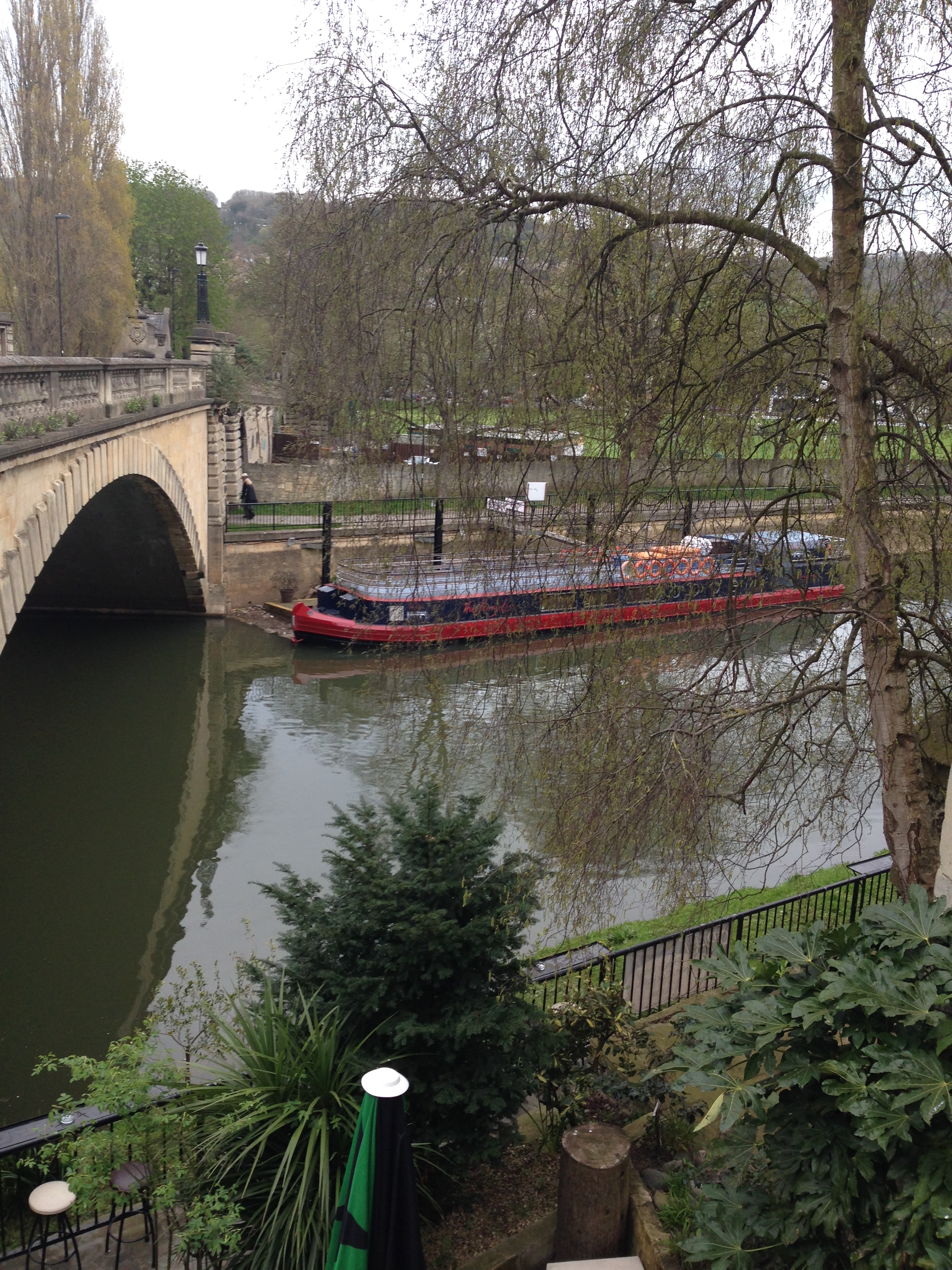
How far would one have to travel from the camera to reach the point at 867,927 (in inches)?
154

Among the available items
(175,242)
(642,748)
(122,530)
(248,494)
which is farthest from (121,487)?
(175,242)

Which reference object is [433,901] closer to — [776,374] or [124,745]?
[776,374]

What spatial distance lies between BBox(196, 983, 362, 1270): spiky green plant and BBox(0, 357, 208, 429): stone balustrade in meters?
7.63

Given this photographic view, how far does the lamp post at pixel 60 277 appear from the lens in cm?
2638

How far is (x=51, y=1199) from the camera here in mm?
4848

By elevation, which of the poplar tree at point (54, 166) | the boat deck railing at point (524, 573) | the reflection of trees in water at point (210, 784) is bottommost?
the reflection of trees in water at point (210, 784)

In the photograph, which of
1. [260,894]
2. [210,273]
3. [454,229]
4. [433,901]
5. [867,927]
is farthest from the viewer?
[210,273]

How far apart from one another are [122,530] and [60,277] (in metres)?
7.96

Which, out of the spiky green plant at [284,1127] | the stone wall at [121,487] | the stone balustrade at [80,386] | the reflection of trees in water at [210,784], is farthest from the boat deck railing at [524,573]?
the reflection of trees in water at [210,784]

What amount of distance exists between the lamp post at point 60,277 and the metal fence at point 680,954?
21.1 metres

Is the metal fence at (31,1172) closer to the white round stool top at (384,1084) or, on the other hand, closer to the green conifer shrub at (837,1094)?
the white round stool top at (384,1084)

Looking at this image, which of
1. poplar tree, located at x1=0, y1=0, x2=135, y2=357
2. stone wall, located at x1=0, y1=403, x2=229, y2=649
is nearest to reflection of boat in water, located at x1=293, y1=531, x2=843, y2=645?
stone wall, located at x1=0, y1=403, x2=229, y2=649

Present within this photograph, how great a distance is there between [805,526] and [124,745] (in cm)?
1424

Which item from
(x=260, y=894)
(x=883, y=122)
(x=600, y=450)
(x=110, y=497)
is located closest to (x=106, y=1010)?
(x=260, y=894)
